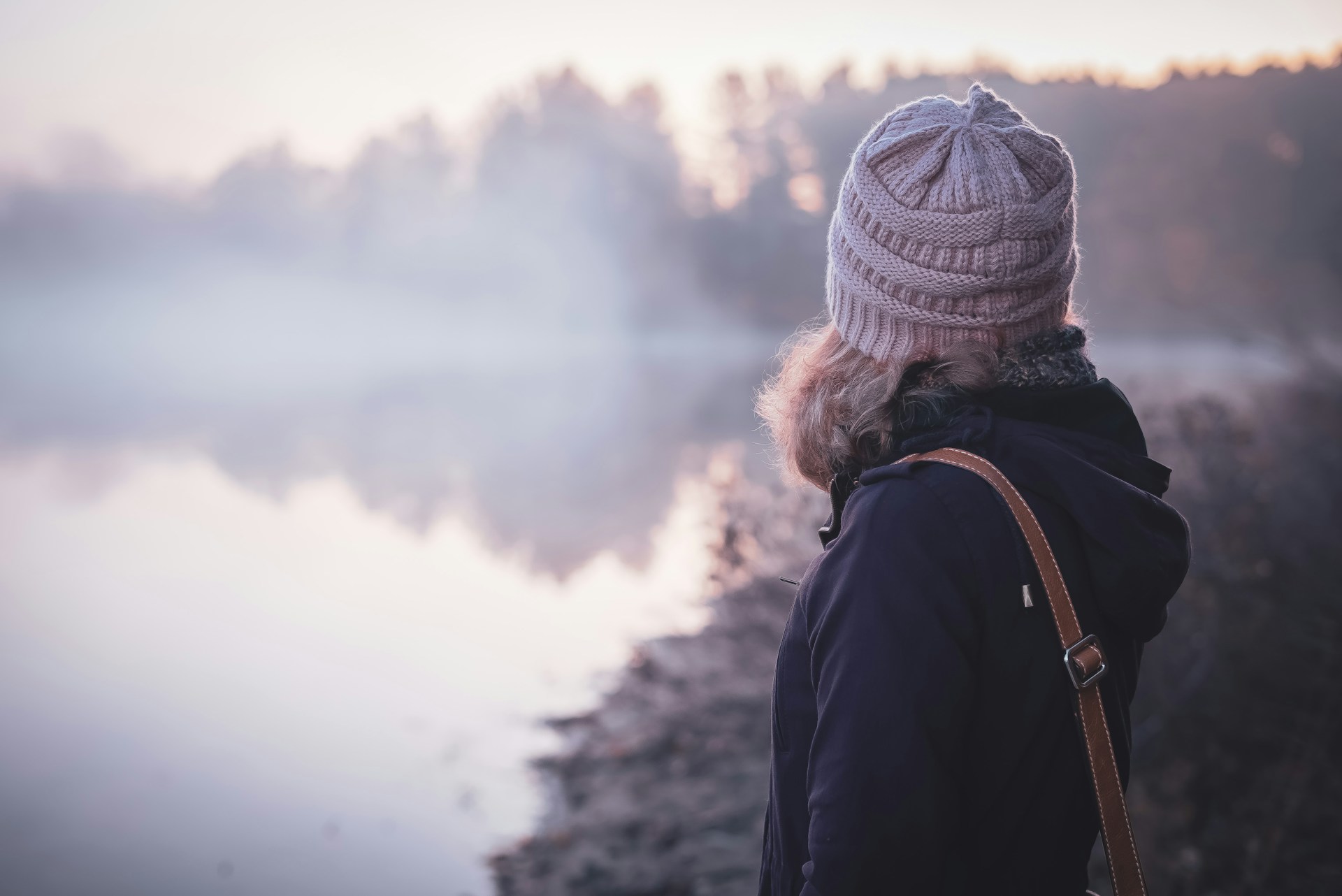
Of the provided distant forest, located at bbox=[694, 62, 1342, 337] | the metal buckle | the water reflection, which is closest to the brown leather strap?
the metal buckle

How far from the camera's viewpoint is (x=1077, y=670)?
116 cm

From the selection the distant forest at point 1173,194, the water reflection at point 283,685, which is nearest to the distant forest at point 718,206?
the distant forest at point 1173,194

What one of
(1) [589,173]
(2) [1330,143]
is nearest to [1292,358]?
(2) [1330,143]

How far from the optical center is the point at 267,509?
1302 centimetres

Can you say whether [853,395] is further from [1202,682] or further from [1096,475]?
[1202,682]

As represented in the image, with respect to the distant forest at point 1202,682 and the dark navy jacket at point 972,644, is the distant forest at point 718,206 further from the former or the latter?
the dark navy jacket at point 972,644

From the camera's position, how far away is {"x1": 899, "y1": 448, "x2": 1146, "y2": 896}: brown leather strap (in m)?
1.16

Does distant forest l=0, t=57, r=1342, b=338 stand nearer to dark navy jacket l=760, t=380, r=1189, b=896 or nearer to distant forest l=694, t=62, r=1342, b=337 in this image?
distant forest l=694, t=62, r=1342, b=337

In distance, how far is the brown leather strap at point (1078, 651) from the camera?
3.82 ft

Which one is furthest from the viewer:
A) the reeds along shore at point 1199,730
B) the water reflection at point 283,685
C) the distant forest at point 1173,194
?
the distant forest at point 1173,194

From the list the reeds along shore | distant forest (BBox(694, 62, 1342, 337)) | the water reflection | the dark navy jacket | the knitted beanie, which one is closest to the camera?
the dark navy jacket

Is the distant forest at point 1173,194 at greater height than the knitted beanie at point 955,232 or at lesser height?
greater

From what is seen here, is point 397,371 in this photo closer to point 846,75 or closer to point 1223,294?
point 846,75

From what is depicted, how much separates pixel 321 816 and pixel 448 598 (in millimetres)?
3959
